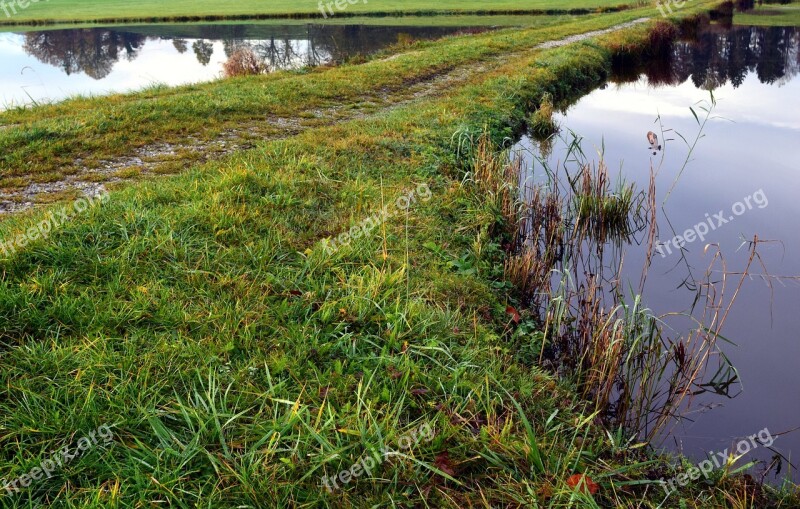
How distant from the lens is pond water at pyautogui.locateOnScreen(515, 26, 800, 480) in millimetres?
4965

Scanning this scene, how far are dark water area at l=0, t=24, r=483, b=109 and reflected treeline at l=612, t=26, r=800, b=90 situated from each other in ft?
36.2

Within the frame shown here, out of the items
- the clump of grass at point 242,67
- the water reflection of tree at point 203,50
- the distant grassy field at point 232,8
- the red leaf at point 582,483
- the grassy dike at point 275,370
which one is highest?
the distant grassy field at point 232,8

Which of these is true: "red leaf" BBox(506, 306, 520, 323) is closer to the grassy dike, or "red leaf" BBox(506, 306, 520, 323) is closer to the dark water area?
the grassy dike

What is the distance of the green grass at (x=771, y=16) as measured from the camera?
34906 mm

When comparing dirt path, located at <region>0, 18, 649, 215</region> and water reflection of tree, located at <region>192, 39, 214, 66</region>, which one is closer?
dirt path, located at <region>0, 18, 649, 215</region>

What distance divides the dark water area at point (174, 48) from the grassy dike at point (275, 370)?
13.3 metres

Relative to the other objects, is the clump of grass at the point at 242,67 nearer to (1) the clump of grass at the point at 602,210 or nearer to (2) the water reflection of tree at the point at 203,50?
(2) the water reflection of tree at the point at 203,50

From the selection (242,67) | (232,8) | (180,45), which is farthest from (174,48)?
(232,8)

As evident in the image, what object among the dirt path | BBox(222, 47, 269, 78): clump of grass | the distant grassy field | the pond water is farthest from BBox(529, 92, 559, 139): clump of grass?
the distant grassy field

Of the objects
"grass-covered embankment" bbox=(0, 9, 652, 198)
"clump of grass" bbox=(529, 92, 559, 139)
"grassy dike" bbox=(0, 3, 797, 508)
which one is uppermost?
"grass-covered embankment" bbox=(0, 9, 652, 198)

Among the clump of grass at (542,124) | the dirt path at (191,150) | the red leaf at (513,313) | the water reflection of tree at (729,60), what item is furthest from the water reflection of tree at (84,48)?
the water reflection of tree at (729,60)

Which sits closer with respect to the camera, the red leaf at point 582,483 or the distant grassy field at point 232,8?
the red leaf at point 582,483

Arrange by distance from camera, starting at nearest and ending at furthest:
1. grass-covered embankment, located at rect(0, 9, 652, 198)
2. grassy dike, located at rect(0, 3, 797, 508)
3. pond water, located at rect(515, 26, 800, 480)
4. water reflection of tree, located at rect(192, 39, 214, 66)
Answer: grassy dike, located at rect(0, 3, 797, 508)
pond water, located at rect(515, 26, 800, 480)
grass-covered embankment, located at rect(0, 9, 652, 198)
water reflection of tree, located at rect(192, 39, 214, 66)

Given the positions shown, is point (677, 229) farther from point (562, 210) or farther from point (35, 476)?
point (35, 476)
